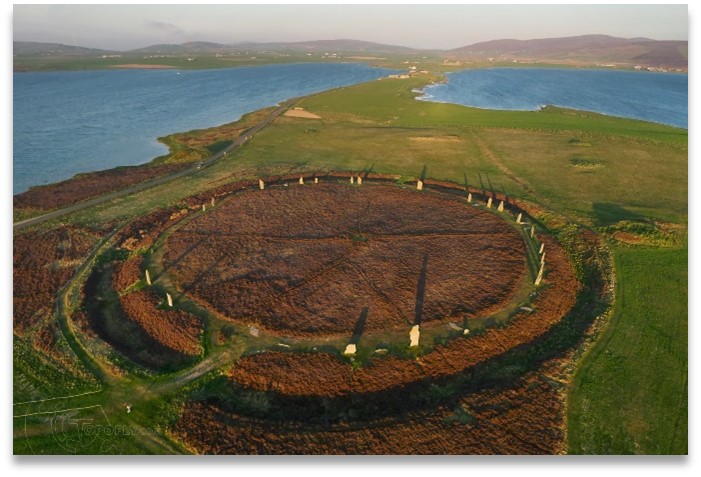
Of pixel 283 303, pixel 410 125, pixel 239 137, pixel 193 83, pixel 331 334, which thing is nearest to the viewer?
pixel 331 334

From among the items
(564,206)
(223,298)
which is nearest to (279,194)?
(223,298)

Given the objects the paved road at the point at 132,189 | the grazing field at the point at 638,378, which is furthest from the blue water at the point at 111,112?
the grazing field at the point at 638,378

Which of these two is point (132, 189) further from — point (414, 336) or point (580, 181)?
point (580, 181)

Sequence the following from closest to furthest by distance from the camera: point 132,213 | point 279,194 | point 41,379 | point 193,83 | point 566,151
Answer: point 41,379 < point 132,213 < point 279,194 < point 566,151 < point 193,83

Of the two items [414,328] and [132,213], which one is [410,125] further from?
[414,328]

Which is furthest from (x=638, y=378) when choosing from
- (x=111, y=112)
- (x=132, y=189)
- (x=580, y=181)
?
(x=111, y=112)

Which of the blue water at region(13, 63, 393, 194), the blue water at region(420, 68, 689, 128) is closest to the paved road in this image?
the blue water at region(13, 63, 393, 194)

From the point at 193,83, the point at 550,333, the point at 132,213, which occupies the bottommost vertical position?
the point at 550,333
